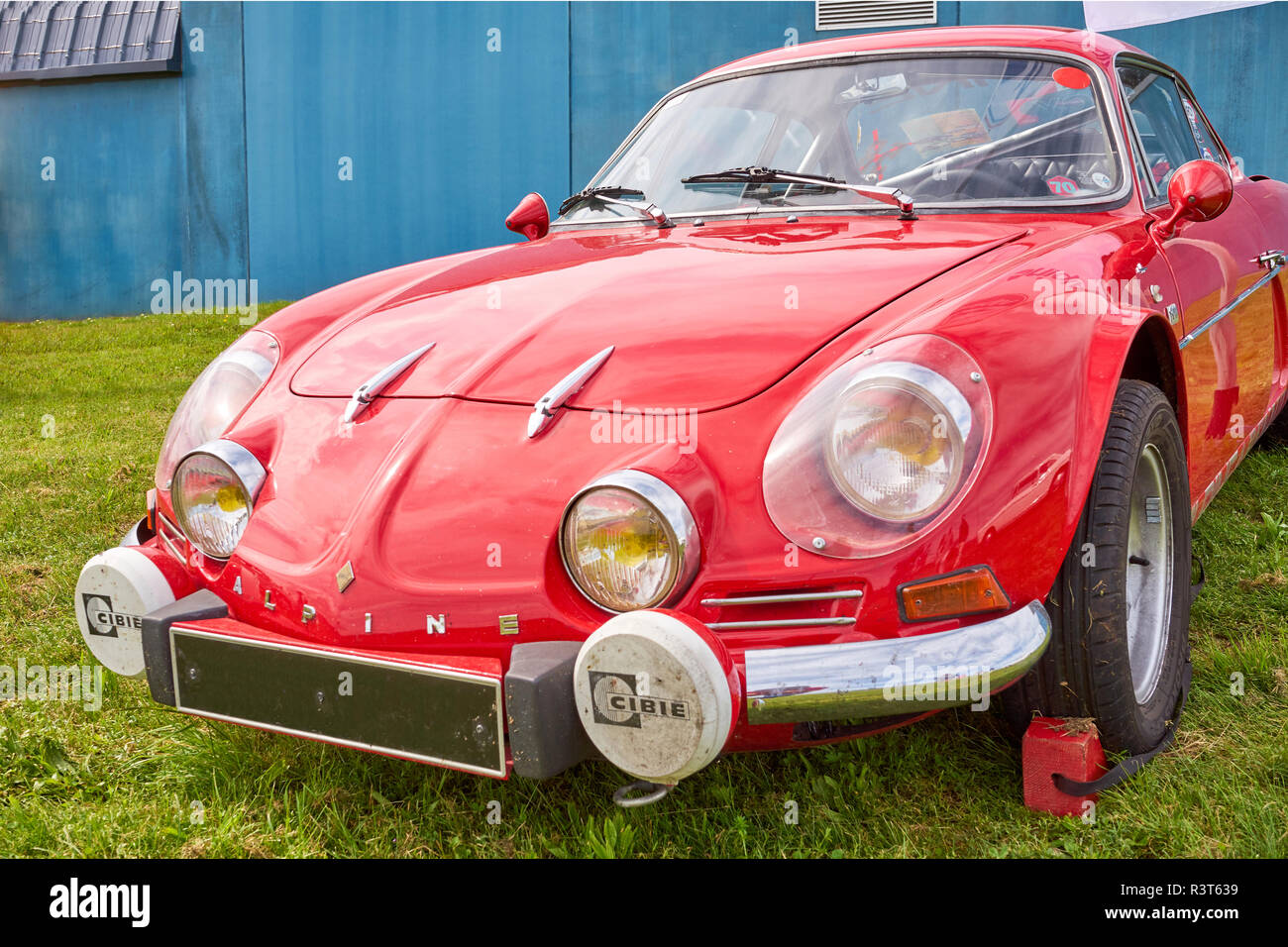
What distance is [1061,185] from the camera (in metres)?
2.58

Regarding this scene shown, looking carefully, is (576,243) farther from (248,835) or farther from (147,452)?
(147,452)

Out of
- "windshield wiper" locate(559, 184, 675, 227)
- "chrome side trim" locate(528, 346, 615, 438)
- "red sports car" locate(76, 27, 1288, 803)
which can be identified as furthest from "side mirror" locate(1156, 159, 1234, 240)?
"chrome side trim" locate(528, 346, 615, 438)

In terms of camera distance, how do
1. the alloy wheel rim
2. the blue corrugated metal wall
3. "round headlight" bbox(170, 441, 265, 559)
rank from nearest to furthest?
1. "round headlight" bbox(170, 441, 265, 559)
2. the alloy wheel rim
3. the blue corrugated metal wall

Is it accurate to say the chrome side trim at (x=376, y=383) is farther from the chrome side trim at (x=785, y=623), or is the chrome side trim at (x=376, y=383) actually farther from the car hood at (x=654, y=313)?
the chrome side trim at (x=785, y=623)

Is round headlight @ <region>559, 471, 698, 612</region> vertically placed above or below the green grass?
above

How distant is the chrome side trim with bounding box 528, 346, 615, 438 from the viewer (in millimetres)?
A: 1851

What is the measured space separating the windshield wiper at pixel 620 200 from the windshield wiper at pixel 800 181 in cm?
13

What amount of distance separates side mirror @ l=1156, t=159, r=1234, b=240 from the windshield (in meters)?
0.14

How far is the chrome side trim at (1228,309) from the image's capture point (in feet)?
8.20

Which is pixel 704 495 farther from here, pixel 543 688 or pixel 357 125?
pixel 357 125

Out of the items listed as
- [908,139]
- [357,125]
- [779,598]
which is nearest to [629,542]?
[779,598]

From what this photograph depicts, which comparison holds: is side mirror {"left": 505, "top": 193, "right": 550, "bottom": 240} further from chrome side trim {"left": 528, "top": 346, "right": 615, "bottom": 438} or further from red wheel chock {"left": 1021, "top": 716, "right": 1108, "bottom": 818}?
red wheel chock {"left": 1021, "top": 716, "right": 1108, "bottom": 818}

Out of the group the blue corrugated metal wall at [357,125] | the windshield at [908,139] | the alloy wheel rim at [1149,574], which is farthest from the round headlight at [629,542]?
the blue corrugated metal wall at [357,125]

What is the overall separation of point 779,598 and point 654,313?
0.65 meters
